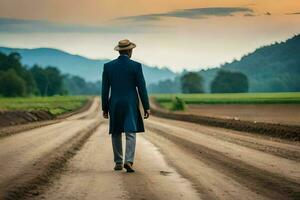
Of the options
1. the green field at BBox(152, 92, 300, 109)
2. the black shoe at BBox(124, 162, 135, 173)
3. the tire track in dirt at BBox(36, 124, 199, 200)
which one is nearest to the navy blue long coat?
the black shoe at BBox(124, 162, 135, 173)

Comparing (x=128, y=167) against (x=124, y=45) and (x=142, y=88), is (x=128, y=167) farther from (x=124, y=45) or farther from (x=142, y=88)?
(x=124, y=45)

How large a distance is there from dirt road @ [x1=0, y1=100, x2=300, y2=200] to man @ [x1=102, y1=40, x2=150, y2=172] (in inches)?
27.9

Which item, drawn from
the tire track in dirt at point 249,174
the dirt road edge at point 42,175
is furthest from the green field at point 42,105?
the tire track in dirt at point 249,174

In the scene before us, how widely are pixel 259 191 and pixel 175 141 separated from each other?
11190 mm

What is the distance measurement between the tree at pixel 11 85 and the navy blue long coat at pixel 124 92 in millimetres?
147207

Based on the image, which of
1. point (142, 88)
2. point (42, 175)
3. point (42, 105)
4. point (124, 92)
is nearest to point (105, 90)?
point (124, 92)

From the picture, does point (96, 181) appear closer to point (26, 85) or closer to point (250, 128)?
point (250, 128)

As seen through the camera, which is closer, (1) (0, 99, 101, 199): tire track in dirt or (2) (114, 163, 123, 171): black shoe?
(1) (0, 99, 101, 199): tire track in dirt

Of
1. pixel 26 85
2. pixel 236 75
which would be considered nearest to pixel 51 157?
pixel 26 85

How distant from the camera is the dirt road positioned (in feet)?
32.0

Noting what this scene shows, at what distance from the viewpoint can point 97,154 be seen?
1644 cm

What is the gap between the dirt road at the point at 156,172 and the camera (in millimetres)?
9750

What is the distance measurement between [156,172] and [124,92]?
1.70m

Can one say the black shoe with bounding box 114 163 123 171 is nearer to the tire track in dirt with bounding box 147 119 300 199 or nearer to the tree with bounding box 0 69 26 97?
the tire track in dirt with bounding box 147 119 300 199
